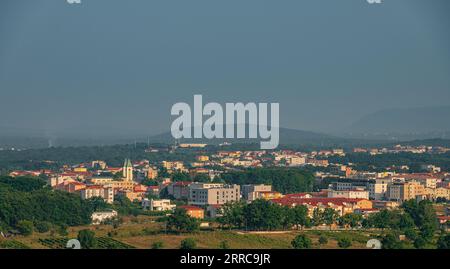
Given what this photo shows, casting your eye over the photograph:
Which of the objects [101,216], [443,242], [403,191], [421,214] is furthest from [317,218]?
[403,191]

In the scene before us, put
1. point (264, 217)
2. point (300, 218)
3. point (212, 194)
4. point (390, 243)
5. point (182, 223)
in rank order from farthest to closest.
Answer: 1. point (212, 194)
2. point (300, 218)
3. point (264, 217)
4. point (182, 223)
5. point (390, 243)

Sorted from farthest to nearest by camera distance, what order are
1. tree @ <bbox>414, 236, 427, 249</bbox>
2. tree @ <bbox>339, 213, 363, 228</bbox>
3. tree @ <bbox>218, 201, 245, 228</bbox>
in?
tree @ <bbox>339, 213, 363, 228</bbox>, tree @ <bbox>218, 201, 245, 228</bbox>, tree @ <bbox>414, 236, 427, 249</bbox>

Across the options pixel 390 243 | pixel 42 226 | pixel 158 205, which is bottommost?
pixel 158 205

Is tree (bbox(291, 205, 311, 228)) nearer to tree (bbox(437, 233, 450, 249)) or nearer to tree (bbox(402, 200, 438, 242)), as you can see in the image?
tree (bbox(402, 200, 438, 242))

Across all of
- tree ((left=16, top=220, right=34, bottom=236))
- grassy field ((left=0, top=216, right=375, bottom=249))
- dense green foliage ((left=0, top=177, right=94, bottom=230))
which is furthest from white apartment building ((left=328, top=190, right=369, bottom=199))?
tree ((left=16, top=220, right=34, bottom=236))

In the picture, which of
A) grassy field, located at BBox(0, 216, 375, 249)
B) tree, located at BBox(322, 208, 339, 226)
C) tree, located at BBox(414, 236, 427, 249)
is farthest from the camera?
tree, located at BBox(322, 208, 339, 226)

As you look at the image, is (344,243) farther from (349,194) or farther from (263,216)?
(349,194)

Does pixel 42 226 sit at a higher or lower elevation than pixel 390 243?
lower
